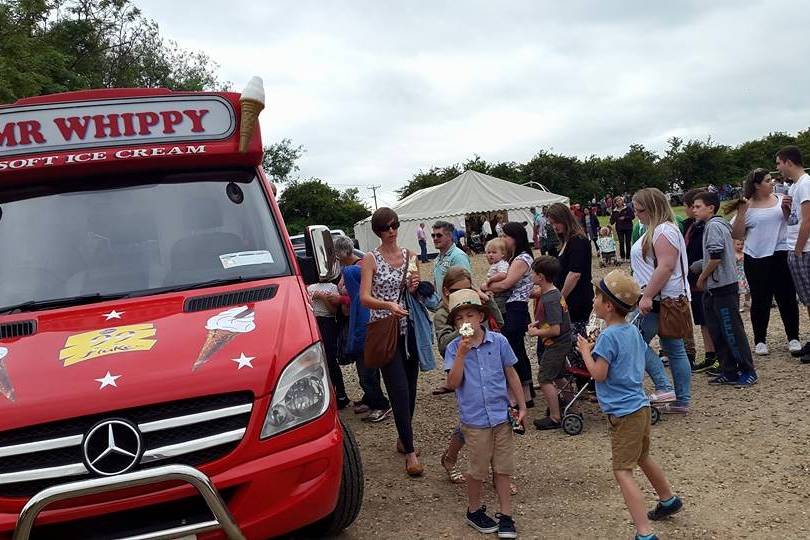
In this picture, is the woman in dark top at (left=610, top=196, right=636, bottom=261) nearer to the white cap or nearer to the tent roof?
the tent roof

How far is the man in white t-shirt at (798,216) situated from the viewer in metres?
6.79

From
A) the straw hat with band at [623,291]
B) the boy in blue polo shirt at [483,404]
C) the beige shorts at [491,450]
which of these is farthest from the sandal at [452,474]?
the straw hat with band at [623,291]

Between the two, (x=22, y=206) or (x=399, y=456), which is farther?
(x=399, y=456)

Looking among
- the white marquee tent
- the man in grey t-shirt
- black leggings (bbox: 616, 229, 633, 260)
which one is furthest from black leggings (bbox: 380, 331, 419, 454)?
the white marquee tent

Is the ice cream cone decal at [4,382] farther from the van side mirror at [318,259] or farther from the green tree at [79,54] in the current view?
the green tree at [79,54]

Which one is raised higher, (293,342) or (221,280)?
(221,280)

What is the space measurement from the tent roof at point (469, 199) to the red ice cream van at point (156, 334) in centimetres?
2100

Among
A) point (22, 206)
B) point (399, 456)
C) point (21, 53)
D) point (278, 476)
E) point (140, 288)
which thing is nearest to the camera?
point (278, 476)

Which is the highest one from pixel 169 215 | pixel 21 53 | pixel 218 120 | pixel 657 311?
pixel 21 53

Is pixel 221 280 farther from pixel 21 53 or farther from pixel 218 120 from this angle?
pixel 21 53

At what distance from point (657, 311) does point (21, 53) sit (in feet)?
63.6

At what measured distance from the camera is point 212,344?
3.30m

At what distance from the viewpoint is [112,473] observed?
2.93 meters

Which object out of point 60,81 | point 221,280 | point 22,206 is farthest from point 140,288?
point 60,81
